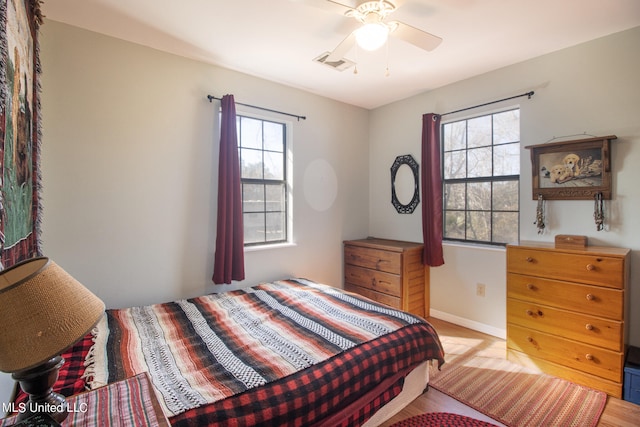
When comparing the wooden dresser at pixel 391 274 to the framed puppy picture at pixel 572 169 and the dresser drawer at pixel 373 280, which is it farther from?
the framed puppy picture at pixel 572 169

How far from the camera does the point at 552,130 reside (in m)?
2.65

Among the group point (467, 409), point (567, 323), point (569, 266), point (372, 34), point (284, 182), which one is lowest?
point (467, 409)

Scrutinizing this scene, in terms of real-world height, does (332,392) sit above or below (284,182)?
below

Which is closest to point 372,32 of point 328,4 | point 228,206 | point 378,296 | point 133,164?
point 328,4

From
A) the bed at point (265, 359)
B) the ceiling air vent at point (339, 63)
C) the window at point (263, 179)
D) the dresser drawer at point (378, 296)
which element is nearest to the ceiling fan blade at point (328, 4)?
the ceiling air vent at point (339, 63)

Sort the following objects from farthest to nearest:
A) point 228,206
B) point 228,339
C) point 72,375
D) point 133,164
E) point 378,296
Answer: point 378,296 < point 228,206 < point 133,164 < point 228,339 < point 72,375

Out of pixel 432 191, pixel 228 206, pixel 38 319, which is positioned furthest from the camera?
pixel 432 191

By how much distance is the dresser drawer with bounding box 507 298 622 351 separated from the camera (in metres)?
2.07

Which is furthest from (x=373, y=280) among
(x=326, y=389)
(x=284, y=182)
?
(x=326, y=389)

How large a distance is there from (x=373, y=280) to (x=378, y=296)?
182 mm

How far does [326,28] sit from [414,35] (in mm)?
683

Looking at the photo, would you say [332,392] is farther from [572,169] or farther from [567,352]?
[572,169]

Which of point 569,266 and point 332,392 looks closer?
point 332,392

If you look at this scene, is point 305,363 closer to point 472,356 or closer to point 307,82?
point 472,356
